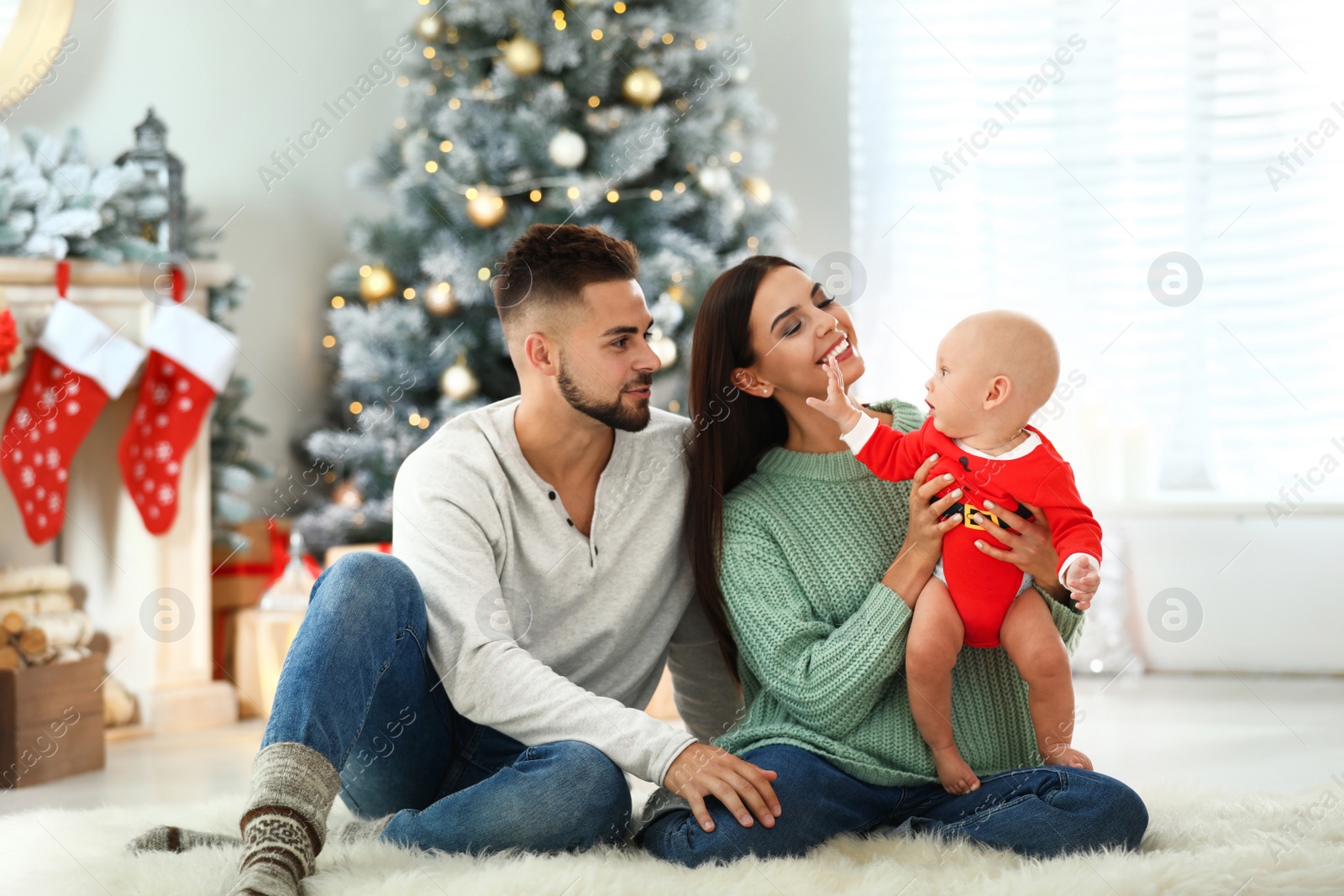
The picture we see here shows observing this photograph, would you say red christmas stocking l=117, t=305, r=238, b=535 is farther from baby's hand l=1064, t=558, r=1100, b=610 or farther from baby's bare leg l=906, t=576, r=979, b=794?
baby's hand l=1064, t=558, r=1100, b=610

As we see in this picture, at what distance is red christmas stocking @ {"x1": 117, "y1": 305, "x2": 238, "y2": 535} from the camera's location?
2.81m

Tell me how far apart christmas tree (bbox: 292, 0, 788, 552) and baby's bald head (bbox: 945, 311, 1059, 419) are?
4.83 ft

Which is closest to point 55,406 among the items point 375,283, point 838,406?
point 375,283

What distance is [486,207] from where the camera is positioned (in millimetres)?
2922

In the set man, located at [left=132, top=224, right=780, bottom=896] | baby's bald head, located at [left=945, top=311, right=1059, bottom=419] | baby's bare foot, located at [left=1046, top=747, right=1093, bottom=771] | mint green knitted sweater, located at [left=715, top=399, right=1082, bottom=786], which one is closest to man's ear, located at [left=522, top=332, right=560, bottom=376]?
man, located at [left=132, top=224, right=780, bottom=896]

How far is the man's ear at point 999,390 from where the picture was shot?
56.6 inches

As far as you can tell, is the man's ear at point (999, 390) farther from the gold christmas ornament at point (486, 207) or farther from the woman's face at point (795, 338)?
the gold christmas ornament at point (486, 207)

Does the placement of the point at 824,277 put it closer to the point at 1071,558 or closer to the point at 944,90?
the point at 944,90

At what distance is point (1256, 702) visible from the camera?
9.56 feet

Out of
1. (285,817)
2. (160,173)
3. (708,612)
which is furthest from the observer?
(160,173)

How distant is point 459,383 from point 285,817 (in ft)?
5.96

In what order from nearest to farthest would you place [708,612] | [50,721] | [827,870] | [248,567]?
[827,870]
[708,612]
[50,721]
[248,567]

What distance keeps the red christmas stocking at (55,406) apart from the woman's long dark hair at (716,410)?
1.69 m

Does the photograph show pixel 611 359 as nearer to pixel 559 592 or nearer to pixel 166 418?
pixel 559 592
